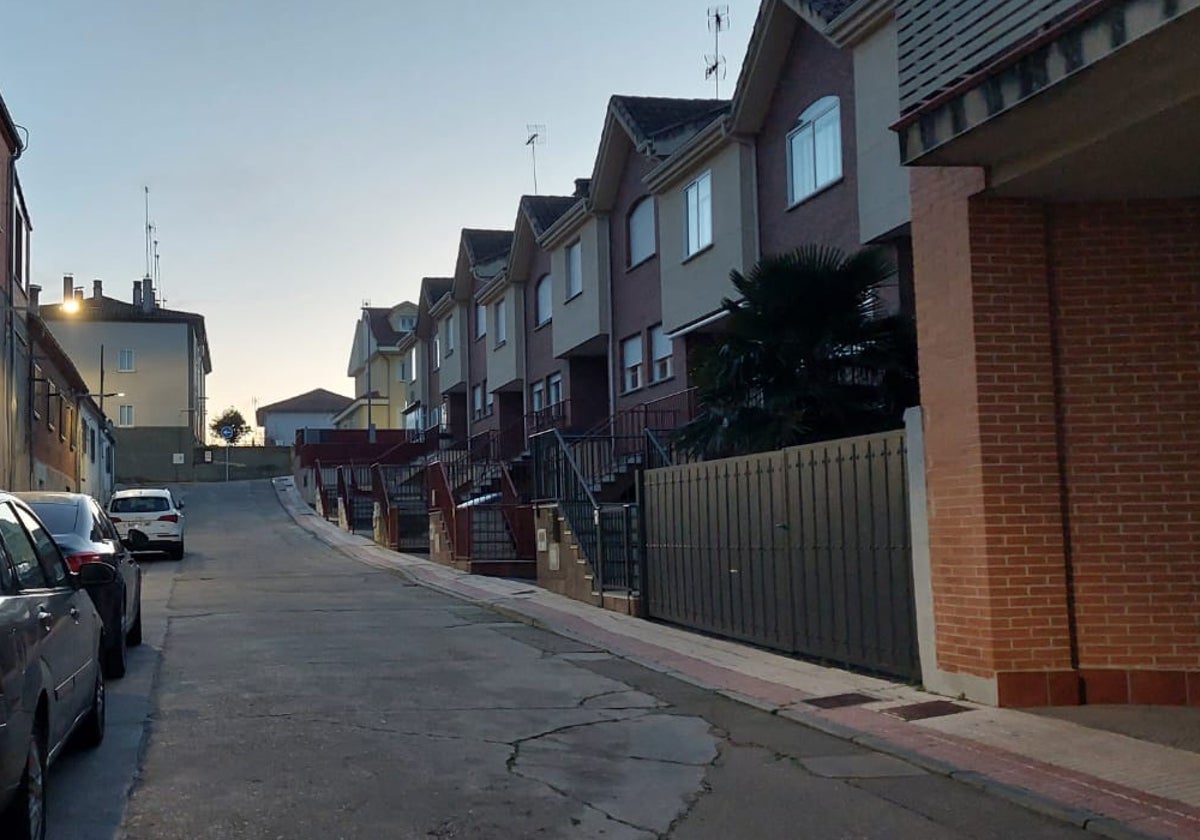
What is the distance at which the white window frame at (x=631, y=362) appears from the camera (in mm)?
27328

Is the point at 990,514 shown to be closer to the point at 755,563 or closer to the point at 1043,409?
the point at 1043,409

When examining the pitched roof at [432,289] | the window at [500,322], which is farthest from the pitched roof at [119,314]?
the window at [500,322]

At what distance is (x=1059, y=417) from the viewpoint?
30.8 feet

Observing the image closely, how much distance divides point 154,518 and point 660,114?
13.7m

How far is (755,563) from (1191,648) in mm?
4483

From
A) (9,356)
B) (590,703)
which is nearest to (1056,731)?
(590,703)

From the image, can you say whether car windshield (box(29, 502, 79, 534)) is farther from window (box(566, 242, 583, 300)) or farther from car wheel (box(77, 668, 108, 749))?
window (box(566, 242, 583, 300))

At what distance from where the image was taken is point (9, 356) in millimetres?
27656

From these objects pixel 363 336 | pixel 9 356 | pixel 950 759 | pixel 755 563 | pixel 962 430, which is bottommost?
pixel 950 759

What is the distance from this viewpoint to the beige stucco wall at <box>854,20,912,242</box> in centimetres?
1658

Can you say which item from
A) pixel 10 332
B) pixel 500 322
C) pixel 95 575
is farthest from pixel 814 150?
pixel 500 322

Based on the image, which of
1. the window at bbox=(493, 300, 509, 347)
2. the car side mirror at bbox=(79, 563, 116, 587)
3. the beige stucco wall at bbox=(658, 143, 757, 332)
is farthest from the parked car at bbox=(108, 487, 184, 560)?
the car side mirror at bbox=(79, 563, 116, 587)

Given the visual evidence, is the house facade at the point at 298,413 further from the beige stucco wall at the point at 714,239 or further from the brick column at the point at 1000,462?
the brick column at the point at 1000,462

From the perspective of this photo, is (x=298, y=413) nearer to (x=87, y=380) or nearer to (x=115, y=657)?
(x=87, y=380)
